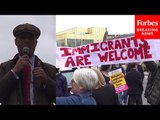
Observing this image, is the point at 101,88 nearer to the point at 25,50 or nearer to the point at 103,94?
the point at 103,94

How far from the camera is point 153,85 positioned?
19.9ft

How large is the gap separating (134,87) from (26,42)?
1804 millimetres

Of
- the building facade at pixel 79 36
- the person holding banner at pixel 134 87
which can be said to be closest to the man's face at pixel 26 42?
the building facade at pixel 79 36

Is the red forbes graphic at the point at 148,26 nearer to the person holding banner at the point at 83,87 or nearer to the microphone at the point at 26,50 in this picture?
the microphone at the point at 26,50

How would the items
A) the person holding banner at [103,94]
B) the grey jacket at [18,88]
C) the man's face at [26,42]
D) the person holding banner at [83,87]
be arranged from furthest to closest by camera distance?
the man's face at [26,42] → the grey jacket at [18,88] → the person holding banner at [103,94] → the person holding banner at [83,87]

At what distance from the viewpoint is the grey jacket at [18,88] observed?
5.90 meters

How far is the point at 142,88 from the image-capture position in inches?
241

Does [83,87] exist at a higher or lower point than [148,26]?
lower

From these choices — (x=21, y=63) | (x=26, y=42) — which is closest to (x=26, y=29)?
(x=26, y=42)

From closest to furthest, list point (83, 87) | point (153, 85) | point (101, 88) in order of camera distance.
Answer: point (83, 87) → point (101, 88) → point (153, 85)

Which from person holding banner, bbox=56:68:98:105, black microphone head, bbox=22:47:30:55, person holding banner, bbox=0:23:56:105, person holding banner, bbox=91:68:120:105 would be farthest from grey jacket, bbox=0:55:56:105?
person holding banner, bbox=56:68:98:105

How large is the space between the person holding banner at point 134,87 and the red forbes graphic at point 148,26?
1.64ft

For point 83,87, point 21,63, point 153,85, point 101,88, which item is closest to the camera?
point 83,87
